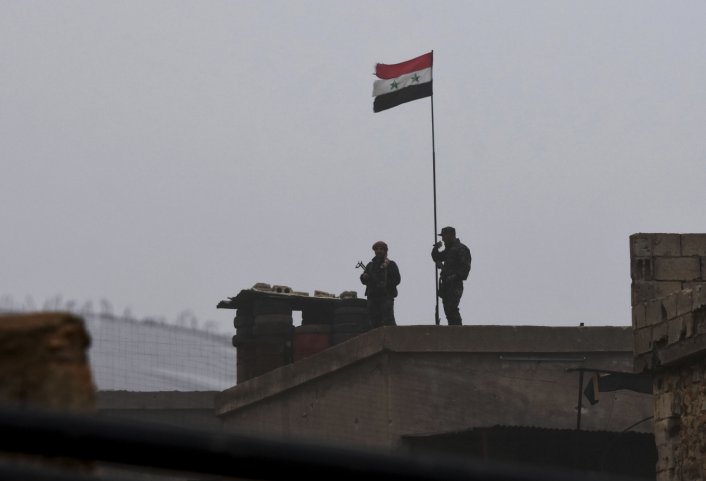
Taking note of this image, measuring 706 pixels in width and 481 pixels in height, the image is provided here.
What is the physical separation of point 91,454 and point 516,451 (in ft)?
51.0

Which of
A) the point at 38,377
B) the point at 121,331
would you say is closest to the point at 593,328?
the point at 121,331

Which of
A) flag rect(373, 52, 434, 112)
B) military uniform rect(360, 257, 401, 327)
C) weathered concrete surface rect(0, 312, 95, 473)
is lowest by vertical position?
weathered concrete surface rect(0, 312, 95, 473)

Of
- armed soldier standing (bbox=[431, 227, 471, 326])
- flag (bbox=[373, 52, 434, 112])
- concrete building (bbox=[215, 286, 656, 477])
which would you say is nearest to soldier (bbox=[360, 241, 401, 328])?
armed soldier standing (bbox=[431, 227, 471, 326])

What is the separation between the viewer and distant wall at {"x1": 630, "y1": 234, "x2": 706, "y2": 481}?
450 inches

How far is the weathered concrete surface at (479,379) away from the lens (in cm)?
1705

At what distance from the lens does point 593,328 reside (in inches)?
693

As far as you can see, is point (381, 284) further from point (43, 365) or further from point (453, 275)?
point (43, 365)

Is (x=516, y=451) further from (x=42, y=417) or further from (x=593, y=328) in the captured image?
(x=42, y=417)

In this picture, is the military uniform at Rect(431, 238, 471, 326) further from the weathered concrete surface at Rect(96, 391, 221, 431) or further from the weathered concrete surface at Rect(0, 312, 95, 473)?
the weathered concrete surface at Rect(0, 312, 95, 473)

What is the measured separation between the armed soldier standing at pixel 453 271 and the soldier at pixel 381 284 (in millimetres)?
757

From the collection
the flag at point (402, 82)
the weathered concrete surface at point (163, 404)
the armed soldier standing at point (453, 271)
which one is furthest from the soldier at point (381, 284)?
the flag at point (402, 82)

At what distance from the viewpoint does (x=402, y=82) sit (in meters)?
26.2

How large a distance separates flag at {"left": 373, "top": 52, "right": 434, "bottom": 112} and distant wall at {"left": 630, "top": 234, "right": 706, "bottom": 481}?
1300 cm

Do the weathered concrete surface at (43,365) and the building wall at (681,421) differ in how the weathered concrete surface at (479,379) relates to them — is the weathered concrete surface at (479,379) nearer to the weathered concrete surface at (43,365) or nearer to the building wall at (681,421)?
the building wall at (681,421)
